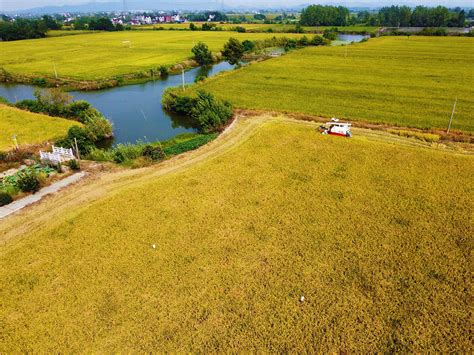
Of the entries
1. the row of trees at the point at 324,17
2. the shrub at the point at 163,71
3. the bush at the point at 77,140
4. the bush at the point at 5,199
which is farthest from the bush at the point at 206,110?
the row of trees at the point at 324,17

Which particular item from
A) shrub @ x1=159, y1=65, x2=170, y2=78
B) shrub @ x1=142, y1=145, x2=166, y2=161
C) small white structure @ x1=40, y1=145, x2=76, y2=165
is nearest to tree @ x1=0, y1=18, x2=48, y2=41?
shrub @ x1=159, y1=65, x2=170, y2=78

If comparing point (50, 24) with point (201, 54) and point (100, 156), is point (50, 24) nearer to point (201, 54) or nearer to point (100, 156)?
point (201, 54)

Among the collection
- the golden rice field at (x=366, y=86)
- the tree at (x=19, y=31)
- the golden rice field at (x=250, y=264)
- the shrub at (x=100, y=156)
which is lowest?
the golden rice field at (x=250, y=264)

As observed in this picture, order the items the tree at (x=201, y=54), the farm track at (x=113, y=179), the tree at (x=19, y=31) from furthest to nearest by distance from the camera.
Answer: the tree at (x=19, y=31) < the tree at (x=201, y=54) < the farm track at (x=113, y=179)

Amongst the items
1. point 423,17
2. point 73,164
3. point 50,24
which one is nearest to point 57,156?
point 73,164

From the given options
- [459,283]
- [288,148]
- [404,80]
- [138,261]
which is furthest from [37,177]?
[404,80]

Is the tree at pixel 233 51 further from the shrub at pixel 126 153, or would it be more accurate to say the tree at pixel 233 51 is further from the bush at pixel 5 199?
the bush at pixel 5 199

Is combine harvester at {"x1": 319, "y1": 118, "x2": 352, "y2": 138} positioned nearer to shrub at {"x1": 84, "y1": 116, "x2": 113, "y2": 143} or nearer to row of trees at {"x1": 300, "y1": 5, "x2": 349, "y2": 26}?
shrub at {"x1": 84, "y1": 116, "x2": 113, "y2": 143}
